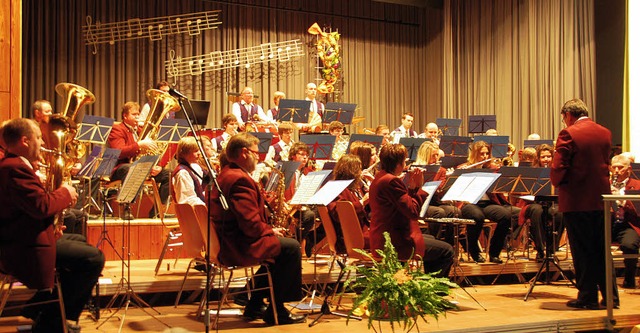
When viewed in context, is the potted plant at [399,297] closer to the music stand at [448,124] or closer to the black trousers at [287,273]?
the black trousers at [287,273]

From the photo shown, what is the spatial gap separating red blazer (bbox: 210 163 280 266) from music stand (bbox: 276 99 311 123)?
4.53 meters

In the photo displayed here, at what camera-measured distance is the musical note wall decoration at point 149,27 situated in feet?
42.6

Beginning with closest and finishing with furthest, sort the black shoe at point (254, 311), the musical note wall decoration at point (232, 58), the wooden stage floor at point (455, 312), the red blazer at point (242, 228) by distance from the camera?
the red blazer at point (242, 228), the wooden stage floor at point (455, 312), the black shoe at point (254, 311), the musical note wall decoration at point (232, 58)

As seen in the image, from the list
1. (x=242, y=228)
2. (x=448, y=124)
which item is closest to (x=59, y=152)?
(x=242, y=228)

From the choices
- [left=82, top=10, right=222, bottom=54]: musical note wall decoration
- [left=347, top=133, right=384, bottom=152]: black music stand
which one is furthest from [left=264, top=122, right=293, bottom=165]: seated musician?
[left=82, top=10, right=222, bottom=54]: musical note wall decoration

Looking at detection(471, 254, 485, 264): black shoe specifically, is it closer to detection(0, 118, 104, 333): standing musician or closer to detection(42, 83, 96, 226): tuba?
detection(42, 83, 96, 226): tuba

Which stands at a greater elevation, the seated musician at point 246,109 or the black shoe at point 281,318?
the seated musician at point 246,109

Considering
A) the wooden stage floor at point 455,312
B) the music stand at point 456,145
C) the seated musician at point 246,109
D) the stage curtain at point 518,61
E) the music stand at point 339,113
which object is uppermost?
the stage curtain at point 518,61

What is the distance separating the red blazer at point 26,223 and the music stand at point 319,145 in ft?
13.6

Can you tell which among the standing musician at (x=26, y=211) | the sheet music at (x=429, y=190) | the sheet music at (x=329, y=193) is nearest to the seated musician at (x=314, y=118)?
the sheet music at (x=429, y=190)

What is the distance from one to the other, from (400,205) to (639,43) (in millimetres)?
7458

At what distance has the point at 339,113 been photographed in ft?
34.6

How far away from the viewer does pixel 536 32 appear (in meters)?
13.5

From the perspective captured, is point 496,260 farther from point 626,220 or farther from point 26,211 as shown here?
point 26,211
